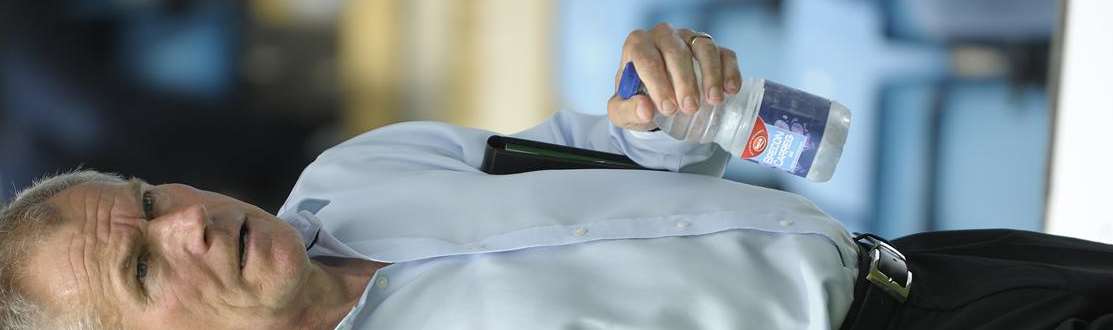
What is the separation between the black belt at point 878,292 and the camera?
1.37 metres

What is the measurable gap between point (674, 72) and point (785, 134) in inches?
7.8

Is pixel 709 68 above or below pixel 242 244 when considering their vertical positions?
above

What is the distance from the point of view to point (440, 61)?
2.83m

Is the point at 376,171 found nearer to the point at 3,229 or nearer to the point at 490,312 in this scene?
the point at 490,312

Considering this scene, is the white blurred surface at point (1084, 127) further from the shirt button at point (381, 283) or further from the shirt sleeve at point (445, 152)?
the shirt button at point (381, 283)

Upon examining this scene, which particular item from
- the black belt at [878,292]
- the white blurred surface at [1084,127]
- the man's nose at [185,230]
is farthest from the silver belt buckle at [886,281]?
the white blurred surface at [1084,127]

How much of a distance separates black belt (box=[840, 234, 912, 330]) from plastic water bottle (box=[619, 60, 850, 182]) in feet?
0.47

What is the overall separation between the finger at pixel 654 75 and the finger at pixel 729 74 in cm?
8

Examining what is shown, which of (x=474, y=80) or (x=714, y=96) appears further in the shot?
(x=474, y=80)

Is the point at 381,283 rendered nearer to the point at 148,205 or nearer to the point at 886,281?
the point at 148,205

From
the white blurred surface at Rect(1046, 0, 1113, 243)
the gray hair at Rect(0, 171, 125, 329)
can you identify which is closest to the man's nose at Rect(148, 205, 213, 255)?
the gray hair at Rect(0, 171, 125, 329)

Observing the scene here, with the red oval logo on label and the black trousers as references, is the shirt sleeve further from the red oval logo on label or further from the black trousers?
the black trousers

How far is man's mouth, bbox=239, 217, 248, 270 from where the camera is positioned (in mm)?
1457

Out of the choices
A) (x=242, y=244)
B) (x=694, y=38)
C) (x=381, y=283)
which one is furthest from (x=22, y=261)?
(x=694, y=38)
